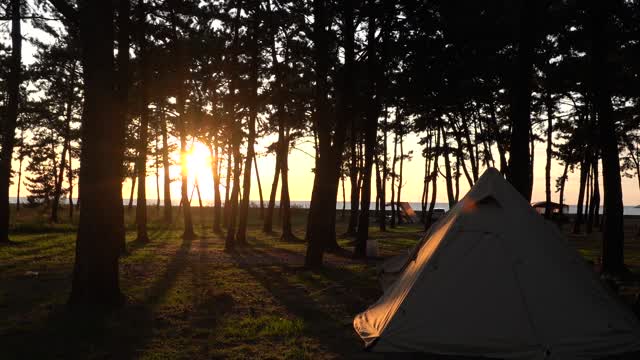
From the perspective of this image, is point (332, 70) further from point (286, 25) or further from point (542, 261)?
point (542, 261)

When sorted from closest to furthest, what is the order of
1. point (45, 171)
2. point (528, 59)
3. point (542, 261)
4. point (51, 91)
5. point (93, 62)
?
point (542, 261)
point (93, 62)
point (528, 59)
point (51, 91)
point (45, 171)

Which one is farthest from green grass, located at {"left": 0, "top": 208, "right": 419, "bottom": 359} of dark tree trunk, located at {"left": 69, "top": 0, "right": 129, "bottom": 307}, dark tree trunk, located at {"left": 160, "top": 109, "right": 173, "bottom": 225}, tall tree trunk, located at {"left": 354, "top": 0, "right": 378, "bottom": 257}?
dark tree trunk, located at {"left": 160, "top": 109, "right": 173, "bottom": 225}

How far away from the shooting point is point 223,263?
1666 centimetres

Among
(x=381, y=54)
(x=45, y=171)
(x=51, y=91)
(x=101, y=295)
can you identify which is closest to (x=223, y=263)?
(x=101, y=295)

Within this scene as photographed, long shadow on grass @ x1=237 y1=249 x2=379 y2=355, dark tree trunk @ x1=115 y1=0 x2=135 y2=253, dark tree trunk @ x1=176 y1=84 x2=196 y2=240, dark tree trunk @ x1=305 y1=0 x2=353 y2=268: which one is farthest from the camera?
dark tree trunk @ x1=176 y1=84 x2=196 y2=240

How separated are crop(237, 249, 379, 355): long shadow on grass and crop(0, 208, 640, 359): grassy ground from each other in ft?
0.06

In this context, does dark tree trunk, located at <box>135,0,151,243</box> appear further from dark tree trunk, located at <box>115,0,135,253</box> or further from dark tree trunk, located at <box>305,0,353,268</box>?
dark tree trunk, located at <box>305,0,353,268</box>

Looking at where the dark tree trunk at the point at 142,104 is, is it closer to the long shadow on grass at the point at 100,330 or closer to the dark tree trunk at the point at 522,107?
the long shadow on grass at the point at 100,330

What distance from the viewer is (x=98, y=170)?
348 inches

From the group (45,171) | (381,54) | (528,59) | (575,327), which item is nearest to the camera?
(575,327)

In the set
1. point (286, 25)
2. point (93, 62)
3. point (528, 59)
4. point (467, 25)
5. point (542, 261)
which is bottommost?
point (542, 261)

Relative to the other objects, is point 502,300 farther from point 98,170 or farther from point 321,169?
point 321,169

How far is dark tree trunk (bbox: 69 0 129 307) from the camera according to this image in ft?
29.1

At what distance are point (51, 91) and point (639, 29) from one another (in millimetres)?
33105
